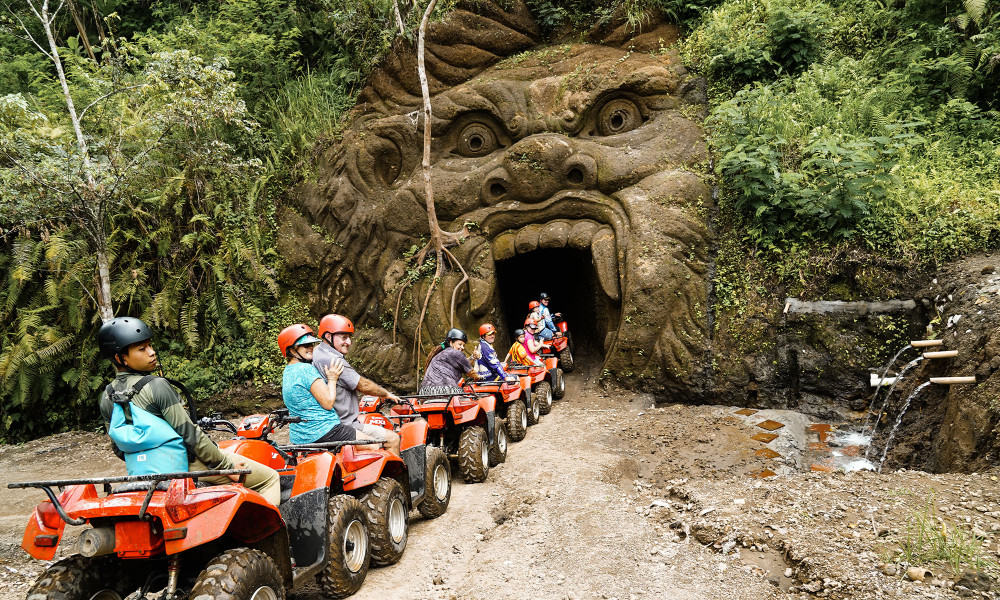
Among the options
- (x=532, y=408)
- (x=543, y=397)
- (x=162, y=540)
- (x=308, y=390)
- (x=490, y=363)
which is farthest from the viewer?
(x=543, y=397)

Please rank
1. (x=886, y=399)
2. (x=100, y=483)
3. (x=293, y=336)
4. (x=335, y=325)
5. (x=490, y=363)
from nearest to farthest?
(x=100, y=483) → (x=293, y=336) → (x=335, y=325) → (x=886, y=399) → (x=490, y=363)

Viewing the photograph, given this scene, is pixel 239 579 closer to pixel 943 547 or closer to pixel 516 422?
pixel 943 547

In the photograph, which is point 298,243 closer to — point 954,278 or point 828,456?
point 828,456

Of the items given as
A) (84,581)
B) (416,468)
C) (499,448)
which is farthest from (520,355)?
(84,581)

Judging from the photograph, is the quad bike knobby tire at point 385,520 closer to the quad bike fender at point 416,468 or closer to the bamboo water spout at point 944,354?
the quad bike fender at point 416,468

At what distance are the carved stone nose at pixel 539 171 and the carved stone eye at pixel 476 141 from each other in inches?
30.2

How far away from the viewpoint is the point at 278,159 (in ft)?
41.1

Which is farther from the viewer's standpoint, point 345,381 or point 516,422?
point 516,422

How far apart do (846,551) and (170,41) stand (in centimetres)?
1444

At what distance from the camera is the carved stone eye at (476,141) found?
11.7 meters

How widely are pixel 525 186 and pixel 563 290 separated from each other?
14.9ft

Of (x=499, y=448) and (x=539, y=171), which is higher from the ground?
(x=539, y=171)

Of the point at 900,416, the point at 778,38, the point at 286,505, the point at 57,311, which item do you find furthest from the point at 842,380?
the point at 57,311

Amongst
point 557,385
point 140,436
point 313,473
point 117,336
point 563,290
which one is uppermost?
point 117,336
